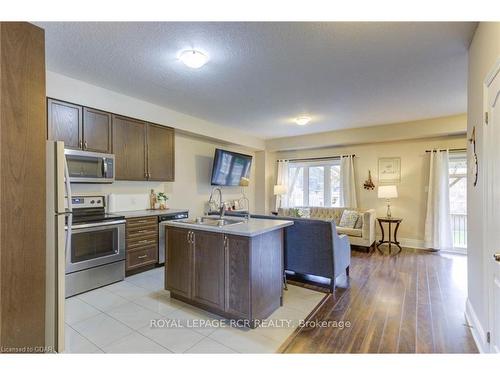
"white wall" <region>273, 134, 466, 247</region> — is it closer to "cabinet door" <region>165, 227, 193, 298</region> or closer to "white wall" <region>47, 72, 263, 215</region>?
"white wall" <region>47, 72, 263, 215</region>

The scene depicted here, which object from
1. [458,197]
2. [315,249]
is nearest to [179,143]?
[315,249]

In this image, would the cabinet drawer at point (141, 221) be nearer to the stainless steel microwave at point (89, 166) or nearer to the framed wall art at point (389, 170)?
the stainless steel microwave at point (89, 166)

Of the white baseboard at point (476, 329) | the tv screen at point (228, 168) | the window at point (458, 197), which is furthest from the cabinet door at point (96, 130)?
the window at point (458, 197)

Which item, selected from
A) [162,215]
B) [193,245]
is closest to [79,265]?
[162,215]

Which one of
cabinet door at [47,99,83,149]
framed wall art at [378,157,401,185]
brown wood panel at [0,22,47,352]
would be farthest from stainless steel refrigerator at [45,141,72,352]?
framed wall art at [378,157,401,185]

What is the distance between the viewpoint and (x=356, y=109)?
4219mm

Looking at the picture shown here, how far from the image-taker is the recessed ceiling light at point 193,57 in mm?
2438

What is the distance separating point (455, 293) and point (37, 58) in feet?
14.8

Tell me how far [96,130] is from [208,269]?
7.87 feet

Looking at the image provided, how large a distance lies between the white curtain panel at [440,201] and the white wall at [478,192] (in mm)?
2909

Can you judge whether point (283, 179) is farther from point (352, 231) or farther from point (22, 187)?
point (22, 187)

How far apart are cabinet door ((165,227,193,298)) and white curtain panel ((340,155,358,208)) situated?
436 cm
